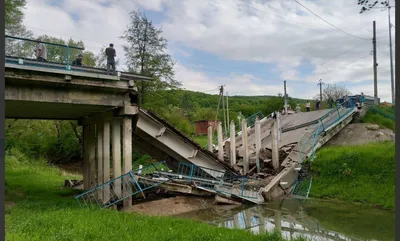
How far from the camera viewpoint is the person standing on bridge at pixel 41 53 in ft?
36.3

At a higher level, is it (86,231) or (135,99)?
(135,99)

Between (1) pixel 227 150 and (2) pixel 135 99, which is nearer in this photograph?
(2) pixel 135 99

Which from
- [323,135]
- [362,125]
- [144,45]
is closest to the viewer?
[323,135]

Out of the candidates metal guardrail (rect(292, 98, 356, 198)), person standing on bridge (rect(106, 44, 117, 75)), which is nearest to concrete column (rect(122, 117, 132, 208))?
person standing on bridge (rect(106, 44, 117, 75))

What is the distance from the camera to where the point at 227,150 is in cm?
2364

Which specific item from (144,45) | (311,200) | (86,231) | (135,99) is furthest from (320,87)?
(86,231)

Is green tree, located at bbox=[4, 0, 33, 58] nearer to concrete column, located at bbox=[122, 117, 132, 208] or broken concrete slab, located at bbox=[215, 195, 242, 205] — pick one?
concrete column, located at bbox=[122, 117, 132, 208]

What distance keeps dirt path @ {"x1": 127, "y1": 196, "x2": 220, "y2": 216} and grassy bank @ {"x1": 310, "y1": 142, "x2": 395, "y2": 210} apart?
5.41m

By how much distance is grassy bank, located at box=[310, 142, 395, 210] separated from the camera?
1445 centimetres

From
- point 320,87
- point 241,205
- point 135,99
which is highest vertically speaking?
point 320,87

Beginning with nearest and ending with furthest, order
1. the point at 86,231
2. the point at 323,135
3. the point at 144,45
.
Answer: the point at 86,231, the point at 323,135, the point at 144,45

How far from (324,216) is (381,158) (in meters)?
5.37

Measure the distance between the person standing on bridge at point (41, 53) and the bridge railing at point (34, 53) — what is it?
3cm

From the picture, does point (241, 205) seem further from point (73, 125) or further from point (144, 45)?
point (73, 125)
